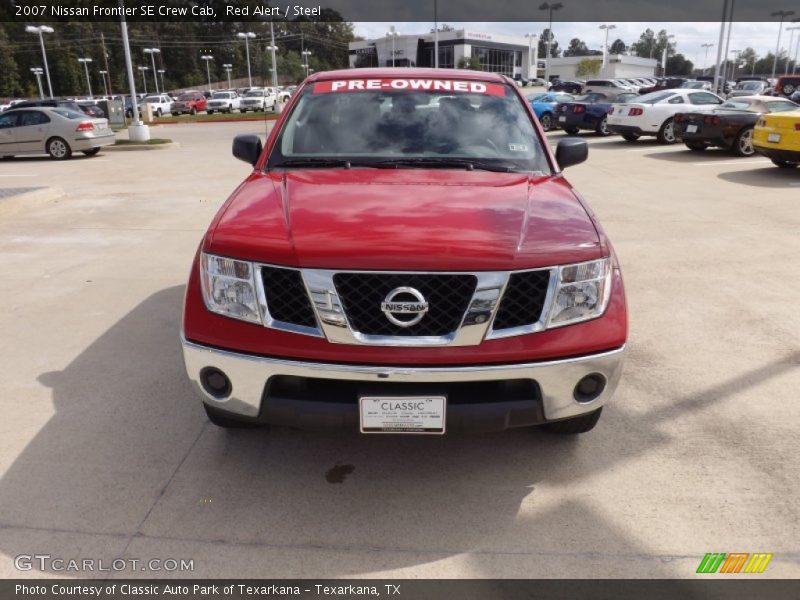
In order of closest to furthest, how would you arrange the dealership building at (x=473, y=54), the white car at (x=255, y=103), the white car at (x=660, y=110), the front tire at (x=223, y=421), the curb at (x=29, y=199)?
the front tire at (x=223, y=421)
the curb at (x=29, y=199)
the white car at (x=660, y=110)
the white car at (x=255, y=103)
the dealership building at (x=473, y=54)

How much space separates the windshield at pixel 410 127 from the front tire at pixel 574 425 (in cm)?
139

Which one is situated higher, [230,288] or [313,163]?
[313,163]

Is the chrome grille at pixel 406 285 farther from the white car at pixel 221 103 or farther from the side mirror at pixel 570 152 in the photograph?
the white car at pixel 221 103

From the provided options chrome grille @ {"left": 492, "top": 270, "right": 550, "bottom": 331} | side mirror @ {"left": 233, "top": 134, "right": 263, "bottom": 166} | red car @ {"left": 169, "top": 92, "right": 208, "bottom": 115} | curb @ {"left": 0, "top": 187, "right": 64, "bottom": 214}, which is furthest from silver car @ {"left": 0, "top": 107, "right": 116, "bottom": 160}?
red car @ {"left": 169, "top": 92, "right": 208, "bottom": 115}

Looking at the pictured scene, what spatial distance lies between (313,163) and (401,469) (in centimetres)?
171

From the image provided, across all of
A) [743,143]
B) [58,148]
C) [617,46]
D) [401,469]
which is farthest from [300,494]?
[617,46]

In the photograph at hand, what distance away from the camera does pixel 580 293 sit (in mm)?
2699

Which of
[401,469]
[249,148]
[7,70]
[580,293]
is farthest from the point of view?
[7,70]

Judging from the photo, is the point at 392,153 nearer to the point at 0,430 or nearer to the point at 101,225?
the point at 0,430

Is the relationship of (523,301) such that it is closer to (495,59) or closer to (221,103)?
(221,103)

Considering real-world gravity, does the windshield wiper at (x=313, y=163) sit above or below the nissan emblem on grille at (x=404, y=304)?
above

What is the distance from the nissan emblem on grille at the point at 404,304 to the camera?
253 centimetres

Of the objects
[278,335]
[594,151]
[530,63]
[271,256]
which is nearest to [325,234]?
[271,256]

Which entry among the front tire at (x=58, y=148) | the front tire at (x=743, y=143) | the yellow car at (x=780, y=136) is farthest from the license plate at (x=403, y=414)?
the front tire at (x=58, y=148)
